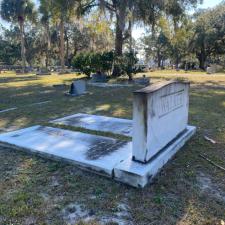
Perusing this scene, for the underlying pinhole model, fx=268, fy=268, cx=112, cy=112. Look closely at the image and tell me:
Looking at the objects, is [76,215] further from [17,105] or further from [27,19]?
[27,19]

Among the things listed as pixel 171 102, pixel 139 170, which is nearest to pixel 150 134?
pixel 139 170

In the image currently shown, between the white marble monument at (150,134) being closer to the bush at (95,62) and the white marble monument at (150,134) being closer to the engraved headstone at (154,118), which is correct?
the engraved headstone at (154,118)

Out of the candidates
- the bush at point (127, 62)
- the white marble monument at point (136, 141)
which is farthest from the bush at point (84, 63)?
the white marble monument at point (136, 141)

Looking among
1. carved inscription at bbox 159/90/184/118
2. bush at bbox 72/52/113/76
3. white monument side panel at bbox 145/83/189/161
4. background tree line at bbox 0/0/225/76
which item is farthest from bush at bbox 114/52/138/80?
carved inscription at bbox 159/90/184/118

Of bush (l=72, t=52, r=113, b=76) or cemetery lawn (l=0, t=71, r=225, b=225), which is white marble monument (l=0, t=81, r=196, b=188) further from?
bush (l=72, t=52, r=113, b=76)

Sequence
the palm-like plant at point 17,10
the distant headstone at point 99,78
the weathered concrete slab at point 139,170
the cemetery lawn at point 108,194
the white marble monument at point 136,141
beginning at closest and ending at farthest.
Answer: the cemetery lawn at point 108,194
the weathered concrete slab at point 139,170
the white marble monument at point 136,141
the distant headstone at point 99,78
the palm-like plant at point 17,10

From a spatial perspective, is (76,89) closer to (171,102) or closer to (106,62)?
(106,62)

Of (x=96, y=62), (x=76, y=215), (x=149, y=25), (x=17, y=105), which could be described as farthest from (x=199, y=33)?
(x=76, y=215)

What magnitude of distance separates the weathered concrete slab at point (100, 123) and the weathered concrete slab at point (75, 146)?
51 cm

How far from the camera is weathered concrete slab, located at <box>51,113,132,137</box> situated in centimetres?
465

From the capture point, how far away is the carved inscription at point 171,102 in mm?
3176

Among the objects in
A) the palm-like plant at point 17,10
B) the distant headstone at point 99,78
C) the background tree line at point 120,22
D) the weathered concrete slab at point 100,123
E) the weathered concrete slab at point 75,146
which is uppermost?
the palm-like plant at point 17,10

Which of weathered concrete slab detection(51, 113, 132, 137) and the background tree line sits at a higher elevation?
the background tree line

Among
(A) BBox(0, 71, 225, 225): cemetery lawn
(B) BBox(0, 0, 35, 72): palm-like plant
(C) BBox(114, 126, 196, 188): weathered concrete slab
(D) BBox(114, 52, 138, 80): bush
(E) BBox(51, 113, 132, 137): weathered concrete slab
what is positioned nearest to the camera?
(A) BBox(0, 71, 225, 225): cemetery lawn
